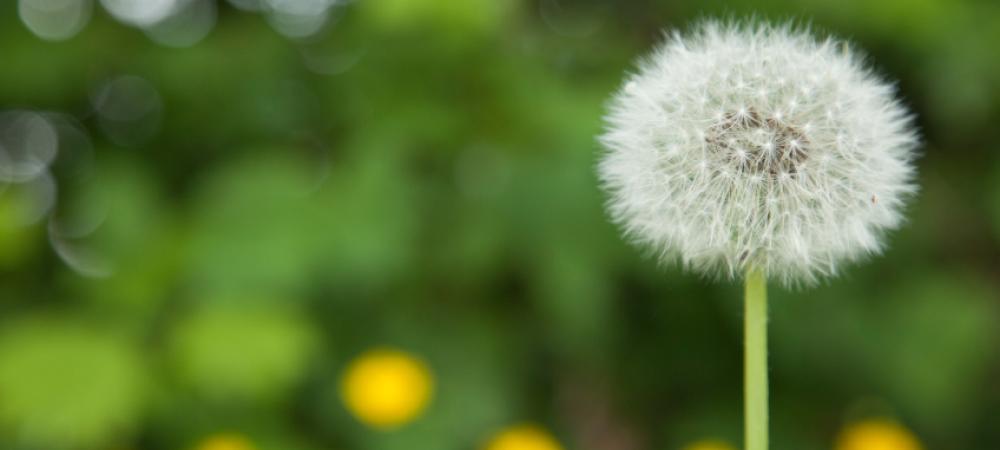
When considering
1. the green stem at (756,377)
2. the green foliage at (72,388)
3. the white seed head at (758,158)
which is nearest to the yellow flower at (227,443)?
the green foliage at (72,388)

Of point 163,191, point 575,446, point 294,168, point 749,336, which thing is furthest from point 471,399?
point 749,336

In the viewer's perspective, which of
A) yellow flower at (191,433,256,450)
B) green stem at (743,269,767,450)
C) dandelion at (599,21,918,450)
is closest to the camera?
green stem at (743,269,767,450)

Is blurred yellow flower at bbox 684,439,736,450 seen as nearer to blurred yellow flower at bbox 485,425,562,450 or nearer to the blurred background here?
the blurred background

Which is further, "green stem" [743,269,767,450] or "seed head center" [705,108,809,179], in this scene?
"seed head center" [705,108,809,179]

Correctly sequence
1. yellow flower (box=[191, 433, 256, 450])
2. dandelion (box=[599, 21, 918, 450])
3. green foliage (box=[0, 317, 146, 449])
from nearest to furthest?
dandelion (box=[599, 21, 918, 450]), green foliage (box=[0, 317, 146, 449]), yellow flower (box=[191, 433, 256, 450])

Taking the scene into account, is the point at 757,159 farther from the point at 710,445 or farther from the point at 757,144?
the point at 710,445

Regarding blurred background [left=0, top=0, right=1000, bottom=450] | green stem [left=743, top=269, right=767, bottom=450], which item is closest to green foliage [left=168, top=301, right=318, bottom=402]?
blurred background [left=0, top=0, right=1000, bottom=450]

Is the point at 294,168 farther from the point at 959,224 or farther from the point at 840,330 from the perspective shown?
the point at 959,224
